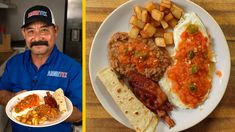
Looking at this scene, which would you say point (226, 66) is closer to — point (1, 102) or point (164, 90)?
point (164, 90)

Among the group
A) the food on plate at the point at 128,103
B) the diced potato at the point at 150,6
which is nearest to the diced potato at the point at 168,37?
the diced potato at the point at 150,6

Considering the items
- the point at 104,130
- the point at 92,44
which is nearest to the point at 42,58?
the point at 92,44

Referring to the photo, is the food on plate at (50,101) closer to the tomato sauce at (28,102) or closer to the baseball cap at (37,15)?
the tomato sauce at (28,102)

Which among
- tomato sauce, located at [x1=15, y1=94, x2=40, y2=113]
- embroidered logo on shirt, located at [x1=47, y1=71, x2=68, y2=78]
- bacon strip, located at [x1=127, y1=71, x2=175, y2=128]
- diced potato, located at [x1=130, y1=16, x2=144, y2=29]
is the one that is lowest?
tomato sauce, located at [x1=15, y1=94, x2=40, y2=113]

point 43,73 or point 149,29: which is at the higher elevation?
point 149,29

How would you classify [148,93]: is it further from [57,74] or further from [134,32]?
[57,74]

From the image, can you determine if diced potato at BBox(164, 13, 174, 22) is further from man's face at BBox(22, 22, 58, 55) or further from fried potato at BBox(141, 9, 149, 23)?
man's face at BBox(22, 22, 58, 55)

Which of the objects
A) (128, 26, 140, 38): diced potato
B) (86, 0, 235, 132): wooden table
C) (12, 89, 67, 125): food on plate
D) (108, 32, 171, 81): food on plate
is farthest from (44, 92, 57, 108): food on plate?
(128, 26, 140, 38): diced potato

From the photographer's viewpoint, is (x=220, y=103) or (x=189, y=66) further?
(x=220, y=103)

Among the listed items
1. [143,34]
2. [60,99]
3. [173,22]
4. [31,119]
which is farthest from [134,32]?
[31,119]
